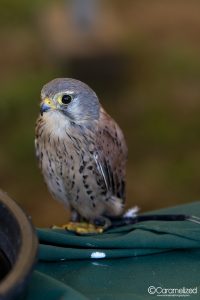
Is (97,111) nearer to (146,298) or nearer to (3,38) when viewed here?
(146,298)

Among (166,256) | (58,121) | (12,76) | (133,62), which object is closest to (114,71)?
(133,62)

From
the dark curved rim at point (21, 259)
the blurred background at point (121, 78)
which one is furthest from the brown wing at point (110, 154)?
the blurred background at point (121, 78)

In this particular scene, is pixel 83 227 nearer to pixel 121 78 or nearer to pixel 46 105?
pixel 46 105

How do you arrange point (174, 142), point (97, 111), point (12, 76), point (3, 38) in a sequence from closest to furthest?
point (97, 111) < point (174, 142) < point (12, 76) < point (3, 38)

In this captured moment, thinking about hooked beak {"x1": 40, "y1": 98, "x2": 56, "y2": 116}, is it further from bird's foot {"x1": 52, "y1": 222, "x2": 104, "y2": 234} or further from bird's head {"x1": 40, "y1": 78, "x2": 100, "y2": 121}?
bird's foot {"x1": 52, "y1": 222, "x2": 104, "y2": 234}

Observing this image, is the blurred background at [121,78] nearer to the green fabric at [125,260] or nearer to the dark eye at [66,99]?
the dark eye at [66,99]

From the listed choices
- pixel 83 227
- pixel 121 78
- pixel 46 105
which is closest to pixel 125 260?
pixel 83 227
